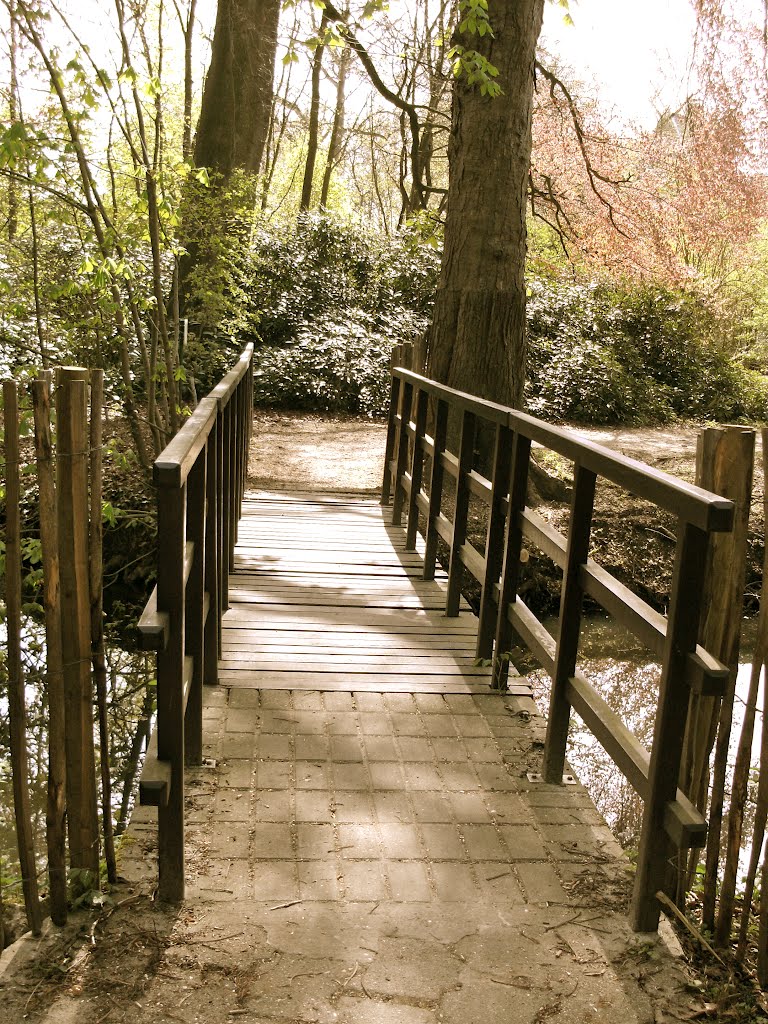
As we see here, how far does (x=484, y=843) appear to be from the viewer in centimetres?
308

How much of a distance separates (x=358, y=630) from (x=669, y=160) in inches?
727

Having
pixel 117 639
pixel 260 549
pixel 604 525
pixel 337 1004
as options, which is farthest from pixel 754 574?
pixel 337 1004

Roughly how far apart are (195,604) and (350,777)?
0.84m

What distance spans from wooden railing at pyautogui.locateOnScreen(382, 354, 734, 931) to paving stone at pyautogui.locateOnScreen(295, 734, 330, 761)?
833 mm

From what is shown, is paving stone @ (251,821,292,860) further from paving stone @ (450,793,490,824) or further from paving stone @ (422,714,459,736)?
paving stone @ (422,714,459,736)

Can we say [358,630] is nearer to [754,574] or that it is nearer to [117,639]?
[117,639]

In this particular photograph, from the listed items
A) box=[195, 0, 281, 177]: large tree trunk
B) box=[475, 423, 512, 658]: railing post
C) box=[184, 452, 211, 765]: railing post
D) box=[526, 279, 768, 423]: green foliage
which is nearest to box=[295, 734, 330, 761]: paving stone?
box=[184, 452, 211, 765]: railing post

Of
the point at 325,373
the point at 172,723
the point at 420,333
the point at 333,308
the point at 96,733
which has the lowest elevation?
the point at 96,733

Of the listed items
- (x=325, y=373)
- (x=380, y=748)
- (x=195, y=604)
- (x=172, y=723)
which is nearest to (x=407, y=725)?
(x=380, y=748)

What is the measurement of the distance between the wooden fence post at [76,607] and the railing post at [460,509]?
276 cm

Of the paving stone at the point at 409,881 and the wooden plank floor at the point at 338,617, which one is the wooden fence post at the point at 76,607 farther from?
the wooden plank floor at the point at 338,617

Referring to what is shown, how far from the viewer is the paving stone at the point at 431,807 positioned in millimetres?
3223

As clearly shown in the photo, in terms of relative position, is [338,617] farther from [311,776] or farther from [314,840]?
[314,840]

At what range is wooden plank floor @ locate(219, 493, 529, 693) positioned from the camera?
14.5 ft
